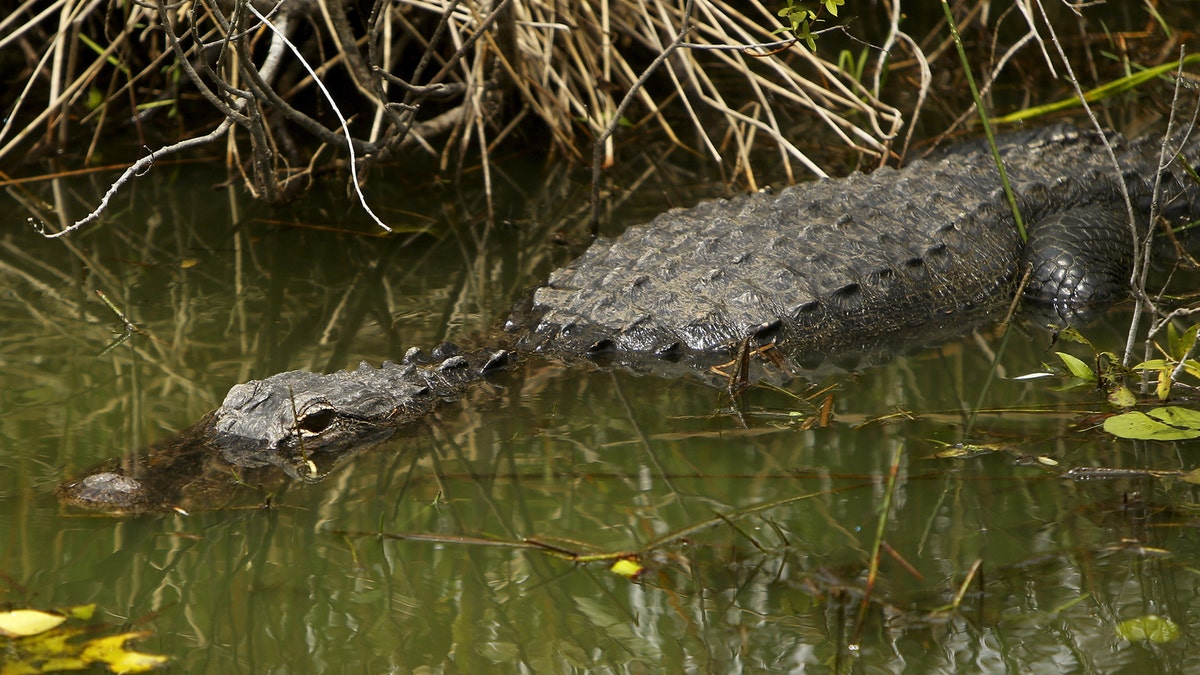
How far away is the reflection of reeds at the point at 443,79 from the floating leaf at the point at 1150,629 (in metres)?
2.62

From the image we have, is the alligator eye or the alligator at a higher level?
the alligator eye

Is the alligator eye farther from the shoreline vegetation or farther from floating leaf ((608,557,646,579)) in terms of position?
the shoreline vegetation

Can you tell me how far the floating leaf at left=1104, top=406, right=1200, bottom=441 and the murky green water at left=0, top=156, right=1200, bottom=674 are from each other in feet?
0.21

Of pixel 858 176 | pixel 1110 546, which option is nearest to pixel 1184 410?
pixel 1110 546

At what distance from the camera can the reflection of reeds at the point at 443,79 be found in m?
5.04

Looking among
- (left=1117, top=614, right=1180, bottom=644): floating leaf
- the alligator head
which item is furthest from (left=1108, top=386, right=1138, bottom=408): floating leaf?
the alligator head

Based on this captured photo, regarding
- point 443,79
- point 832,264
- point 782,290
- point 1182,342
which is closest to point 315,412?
point 782,290

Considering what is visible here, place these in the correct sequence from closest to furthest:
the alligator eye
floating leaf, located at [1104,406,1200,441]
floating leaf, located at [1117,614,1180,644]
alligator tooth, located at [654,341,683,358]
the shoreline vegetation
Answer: floating leaf, located at [1117,614,1180,644], floating leaf, located at [1104,406,1200,441], the alligator eye, alligator tooth, located at [654,341,683,358], the shoreline vegetation

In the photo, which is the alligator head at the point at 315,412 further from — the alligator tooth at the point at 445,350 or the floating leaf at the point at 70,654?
the floating leaf at the point at 70,654

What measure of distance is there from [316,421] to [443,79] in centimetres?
302

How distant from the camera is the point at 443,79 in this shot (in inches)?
239

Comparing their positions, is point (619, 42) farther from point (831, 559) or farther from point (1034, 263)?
point (831, 559)

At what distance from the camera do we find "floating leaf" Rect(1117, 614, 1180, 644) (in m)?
2.42

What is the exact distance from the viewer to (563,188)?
5.82 meters
